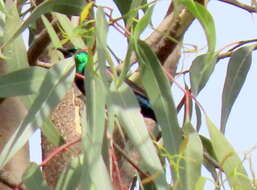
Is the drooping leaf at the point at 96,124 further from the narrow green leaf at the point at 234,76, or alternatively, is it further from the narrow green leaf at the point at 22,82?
the narrow green leaf at the point at 234,76

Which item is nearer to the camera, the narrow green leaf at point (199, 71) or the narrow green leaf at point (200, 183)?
the narrow green leaf at point (200, 183)

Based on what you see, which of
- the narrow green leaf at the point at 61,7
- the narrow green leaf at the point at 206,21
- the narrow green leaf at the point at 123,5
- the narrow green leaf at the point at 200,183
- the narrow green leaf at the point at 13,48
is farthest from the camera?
the narrow green leaf at the point at 123,5

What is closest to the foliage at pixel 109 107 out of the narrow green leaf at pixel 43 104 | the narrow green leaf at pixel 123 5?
the narrow green leaf at pixel 43 104

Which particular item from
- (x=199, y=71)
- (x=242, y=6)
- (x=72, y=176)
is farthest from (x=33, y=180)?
(x=242, y=6)

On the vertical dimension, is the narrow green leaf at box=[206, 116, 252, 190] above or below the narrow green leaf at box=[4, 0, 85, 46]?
below

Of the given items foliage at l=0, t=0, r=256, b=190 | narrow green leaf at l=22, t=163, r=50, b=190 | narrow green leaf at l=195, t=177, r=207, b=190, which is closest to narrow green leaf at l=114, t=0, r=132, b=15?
foliage at l=0, t=0, r=256, b=190

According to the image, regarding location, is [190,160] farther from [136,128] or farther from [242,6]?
[242,6]

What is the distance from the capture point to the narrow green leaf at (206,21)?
1.63 m

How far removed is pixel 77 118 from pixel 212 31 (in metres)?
0.77

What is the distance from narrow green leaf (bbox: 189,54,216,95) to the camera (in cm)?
183

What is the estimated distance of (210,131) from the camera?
1740 mm

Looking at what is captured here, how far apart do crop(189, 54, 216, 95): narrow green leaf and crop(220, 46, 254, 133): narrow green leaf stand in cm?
6

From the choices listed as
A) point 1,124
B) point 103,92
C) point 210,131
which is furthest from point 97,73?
point 1,124

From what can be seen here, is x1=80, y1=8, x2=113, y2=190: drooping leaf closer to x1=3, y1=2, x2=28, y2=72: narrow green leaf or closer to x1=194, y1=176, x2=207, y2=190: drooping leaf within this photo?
x1=194, y1=176, x2=207, y2=190: drooping leaf
